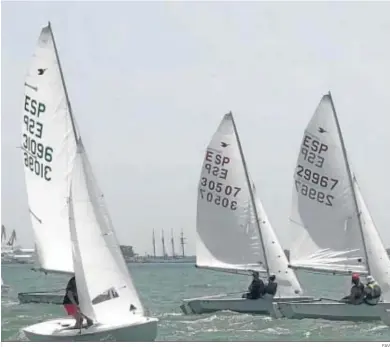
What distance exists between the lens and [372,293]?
2189cm

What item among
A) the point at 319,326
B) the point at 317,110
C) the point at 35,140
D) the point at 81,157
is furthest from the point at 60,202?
the point at 317,110

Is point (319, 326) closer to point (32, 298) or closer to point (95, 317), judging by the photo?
point (95, 317)

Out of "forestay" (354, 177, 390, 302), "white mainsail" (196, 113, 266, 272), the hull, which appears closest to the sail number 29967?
"forestay" (354, 177, 390, 302)

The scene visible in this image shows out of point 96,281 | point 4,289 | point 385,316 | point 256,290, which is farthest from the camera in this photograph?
point 4,289

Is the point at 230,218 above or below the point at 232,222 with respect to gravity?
above

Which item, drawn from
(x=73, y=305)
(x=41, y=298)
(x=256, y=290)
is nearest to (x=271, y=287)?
(x=256, y=290)

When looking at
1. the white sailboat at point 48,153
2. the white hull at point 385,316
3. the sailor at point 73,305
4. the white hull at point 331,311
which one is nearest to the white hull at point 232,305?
the white hull at point 331,311

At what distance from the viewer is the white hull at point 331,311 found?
2172cm

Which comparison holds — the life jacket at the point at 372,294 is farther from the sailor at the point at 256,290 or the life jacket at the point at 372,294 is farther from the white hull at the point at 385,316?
the sailor at the point at 256,290

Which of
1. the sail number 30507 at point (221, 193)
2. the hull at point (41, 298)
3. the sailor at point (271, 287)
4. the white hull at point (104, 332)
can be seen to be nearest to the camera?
the white hull at point (104, 332)

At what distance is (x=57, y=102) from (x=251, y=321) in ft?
22.3

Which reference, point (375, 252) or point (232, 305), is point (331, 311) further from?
point (232, 305)

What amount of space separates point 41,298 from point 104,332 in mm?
13209

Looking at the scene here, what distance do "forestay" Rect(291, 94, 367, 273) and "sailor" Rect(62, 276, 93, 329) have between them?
30.0 feet
